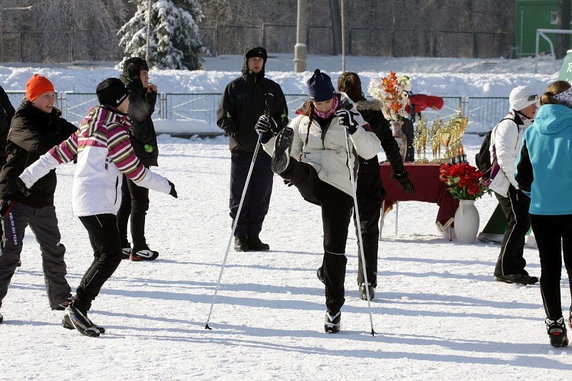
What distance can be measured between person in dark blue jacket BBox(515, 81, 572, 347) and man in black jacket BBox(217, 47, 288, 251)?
433 cm

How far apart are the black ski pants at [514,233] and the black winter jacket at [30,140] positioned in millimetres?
3766

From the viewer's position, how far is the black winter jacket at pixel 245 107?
37.1 feet

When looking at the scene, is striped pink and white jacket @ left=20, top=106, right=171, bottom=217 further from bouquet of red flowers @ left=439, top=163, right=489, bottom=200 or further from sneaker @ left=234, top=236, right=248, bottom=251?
bouquet of red flowers @ left=439, top=163, right=489, bottom=200

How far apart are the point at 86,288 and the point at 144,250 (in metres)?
3.21

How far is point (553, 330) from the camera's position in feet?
23.5

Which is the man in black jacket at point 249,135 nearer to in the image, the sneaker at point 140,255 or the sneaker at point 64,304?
the sneaker at point 140,255

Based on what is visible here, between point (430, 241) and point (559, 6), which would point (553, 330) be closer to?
point (430, 241)

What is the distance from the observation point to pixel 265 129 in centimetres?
736

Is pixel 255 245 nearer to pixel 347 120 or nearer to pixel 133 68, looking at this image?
pixel 133 68

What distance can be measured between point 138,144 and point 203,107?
19810 millimetres

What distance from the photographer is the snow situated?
264 inches

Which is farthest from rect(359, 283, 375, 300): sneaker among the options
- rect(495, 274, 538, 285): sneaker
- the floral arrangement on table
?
the floral arrangement on table

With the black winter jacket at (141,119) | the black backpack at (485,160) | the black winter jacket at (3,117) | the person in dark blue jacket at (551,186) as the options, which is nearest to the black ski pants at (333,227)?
the person in dark blue jacket at (551,186)

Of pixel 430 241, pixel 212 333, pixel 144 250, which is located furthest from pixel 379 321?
pixel 430 241
